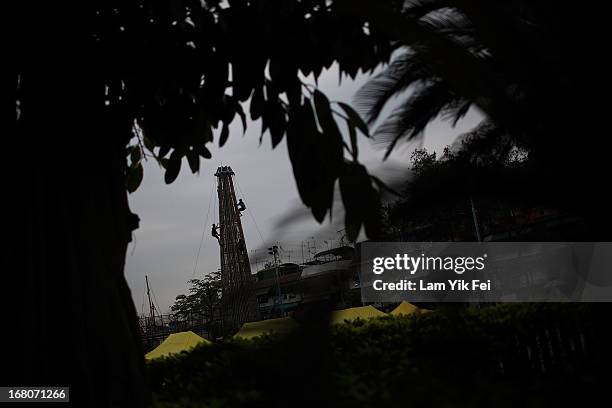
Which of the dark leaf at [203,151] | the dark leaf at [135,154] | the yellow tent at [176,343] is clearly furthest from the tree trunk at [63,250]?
the yellow tent at [176,343]

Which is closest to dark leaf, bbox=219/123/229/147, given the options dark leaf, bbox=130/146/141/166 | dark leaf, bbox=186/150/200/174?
dark leaf, bbox=186/150/200/174

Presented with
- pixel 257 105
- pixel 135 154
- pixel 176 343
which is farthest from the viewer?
pixel 176 343

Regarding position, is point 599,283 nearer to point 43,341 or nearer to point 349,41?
point 349,41

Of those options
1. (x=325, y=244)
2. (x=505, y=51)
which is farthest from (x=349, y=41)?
(x=325, y=244)

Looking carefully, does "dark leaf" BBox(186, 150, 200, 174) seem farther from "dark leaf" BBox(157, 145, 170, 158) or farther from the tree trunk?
the tree trunk

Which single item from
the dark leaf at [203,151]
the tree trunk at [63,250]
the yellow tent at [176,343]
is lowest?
the yellow tent at [176,343]

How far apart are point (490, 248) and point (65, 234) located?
3.82 metres

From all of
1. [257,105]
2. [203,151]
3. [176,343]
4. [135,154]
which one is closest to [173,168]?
[203,151]

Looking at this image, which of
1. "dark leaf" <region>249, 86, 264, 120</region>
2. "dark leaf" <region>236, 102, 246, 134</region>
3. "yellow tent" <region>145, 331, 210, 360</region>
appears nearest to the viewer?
"dark leaf" <region>249, 86, 264, 120</region>

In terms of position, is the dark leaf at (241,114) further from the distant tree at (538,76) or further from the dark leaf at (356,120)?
the distant tree at (538,76)

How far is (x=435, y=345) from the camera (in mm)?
2449

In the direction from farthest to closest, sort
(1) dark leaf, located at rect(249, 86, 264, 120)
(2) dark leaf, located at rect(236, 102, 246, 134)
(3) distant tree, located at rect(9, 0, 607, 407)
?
1. (2) dark leaf, located at rect(236, 102, 246, 134)
2. (1) dark leaf, located at rect(249, 86, 264, 120)
3. (3) distant tree, located at rect(9, 0, 607, 407)

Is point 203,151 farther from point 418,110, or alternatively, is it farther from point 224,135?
point 418,110

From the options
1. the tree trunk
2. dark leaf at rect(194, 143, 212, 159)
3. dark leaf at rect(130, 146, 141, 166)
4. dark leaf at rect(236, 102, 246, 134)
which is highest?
dark leaf at rect(130, 146, 141, 166)
